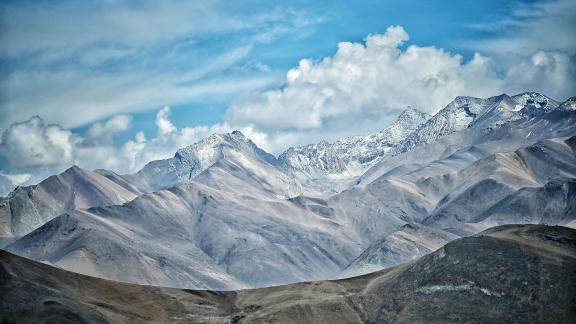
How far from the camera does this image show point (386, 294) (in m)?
167

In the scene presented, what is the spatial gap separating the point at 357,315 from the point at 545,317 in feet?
138

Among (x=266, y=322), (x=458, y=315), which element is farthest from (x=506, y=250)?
(x=266, y=322)

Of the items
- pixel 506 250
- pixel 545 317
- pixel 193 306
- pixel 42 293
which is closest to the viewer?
pixel 545 317

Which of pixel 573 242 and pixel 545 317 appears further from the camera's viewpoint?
pixel 573 242

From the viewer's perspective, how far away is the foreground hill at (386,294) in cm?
14138

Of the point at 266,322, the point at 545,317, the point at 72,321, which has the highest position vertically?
the point at 72,321

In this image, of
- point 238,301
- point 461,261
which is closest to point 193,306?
point 238,301

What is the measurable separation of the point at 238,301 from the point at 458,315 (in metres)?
62.8

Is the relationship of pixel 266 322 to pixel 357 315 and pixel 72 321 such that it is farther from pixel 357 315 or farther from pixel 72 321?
pixel 72 321

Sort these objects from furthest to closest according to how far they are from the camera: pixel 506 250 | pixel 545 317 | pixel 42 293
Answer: pixel 506 250, pixel 42 293, pixel 545 317

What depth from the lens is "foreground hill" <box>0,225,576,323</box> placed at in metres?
141

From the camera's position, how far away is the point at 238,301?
187 metres

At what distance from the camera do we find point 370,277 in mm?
188000

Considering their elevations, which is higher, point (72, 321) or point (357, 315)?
point (72, 321)
